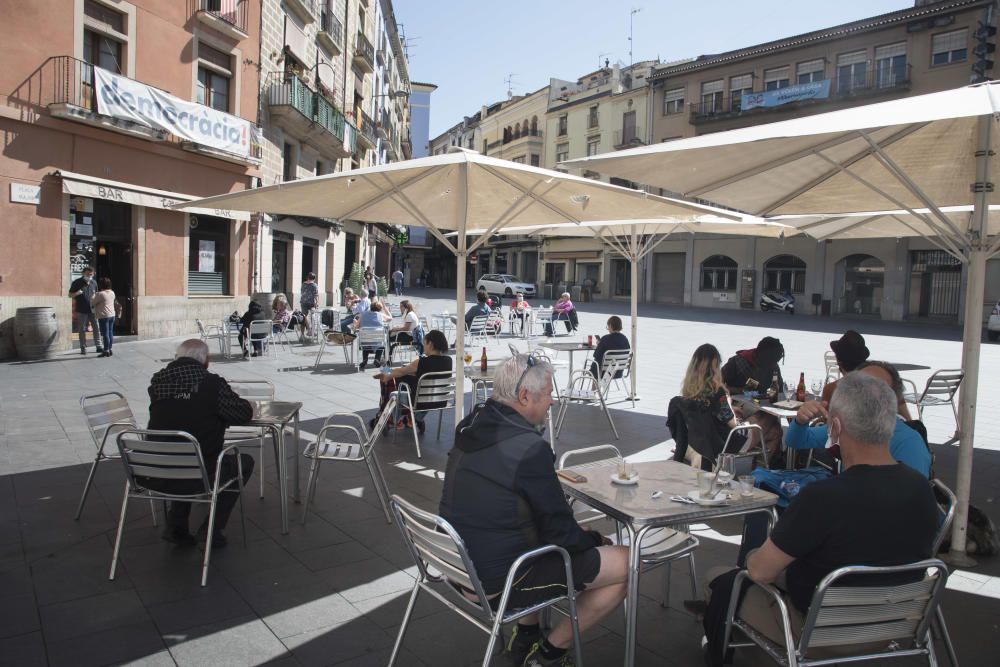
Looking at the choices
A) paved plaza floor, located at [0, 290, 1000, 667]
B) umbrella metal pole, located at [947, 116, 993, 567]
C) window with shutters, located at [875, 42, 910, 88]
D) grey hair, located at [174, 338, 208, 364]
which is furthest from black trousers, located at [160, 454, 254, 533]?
window with shutters, located at [875, 42, 910, 88]

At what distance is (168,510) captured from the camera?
4277mm

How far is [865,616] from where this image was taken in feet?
7.34

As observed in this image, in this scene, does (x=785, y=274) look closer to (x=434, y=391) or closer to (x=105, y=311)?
(x=105, y=311)

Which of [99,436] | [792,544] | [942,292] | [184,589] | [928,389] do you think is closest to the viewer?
[792,544]

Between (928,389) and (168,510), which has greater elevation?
(928,389)

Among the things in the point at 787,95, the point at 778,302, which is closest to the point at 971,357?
the point at 778,302

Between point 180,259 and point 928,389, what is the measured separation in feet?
48.3

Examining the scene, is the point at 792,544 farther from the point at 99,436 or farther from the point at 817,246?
the point at 817,246

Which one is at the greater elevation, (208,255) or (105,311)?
(208,255)

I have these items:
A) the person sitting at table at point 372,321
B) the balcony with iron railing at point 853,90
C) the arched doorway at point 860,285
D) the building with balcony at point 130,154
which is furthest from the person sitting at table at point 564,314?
the balcony with iron railing at point 853,90

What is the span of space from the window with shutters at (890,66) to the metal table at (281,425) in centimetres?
3092

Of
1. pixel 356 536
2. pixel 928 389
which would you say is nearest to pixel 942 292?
pixel 928 389

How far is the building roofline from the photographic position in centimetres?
2595

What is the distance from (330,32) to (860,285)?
82.4 ft
